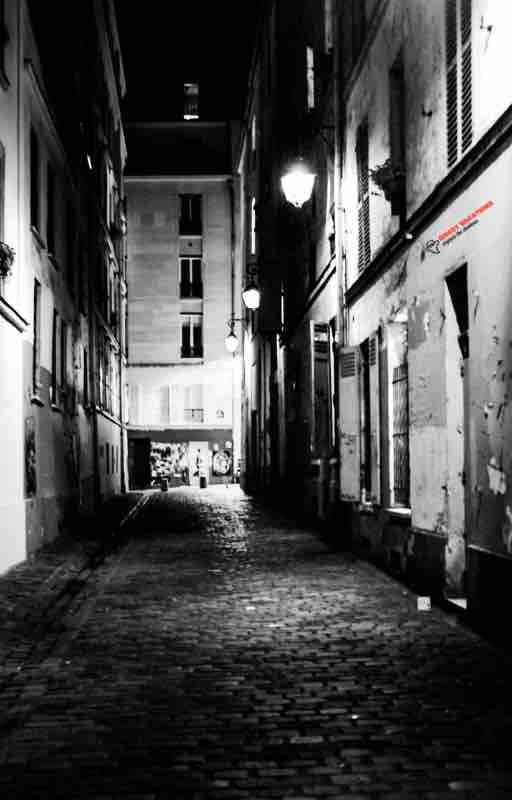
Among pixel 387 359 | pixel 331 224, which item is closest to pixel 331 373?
pixel 331 224

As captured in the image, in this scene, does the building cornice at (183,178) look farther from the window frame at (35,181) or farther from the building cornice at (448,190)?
the building cornice at (448,190)

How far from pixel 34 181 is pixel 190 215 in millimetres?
36669

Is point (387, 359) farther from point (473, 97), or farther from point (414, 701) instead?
point (414, 701)

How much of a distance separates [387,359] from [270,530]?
7.74 metres

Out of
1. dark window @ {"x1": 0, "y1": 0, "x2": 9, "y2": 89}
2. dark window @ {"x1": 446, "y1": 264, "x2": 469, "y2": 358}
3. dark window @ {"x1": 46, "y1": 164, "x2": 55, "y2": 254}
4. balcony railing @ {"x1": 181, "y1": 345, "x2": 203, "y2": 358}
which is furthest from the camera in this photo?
balcony railing @ {"x1": 181, "y1": 345, "x2": 203, "y2": 358}

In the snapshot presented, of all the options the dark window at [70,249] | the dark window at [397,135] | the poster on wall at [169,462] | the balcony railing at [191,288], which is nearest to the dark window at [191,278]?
the balcony railing at [191,288]

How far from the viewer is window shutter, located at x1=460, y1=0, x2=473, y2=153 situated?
32.0ft

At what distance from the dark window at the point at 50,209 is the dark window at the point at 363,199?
6.31 m

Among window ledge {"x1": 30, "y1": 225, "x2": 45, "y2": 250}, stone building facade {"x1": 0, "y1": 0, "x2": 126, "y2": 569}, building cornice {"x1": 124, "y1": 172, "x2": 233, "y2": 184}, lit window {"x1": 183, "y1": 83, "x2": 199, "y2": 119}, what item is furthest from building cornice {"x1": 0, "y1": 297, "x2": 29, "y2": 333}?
lit window {"x1": 183, "y1": 83, "x2": 199, "y2": 119}

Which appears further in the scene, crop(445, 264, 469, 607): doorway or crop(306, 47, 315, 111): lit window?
crop(306, 47, 315, 111): lit window

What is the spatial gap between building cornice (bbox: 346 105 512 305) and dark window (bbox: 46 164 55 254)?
7290 mm

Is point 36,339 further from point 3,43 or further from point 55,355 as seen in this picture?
point 3,43

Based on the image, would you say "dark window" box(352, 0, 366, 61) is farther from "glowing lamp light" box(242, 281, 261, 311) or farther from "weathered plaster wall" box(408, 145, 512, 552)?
"glowing lamp light" box(242, 281, 261, 311)

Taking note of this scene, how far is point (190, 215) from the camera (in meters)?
54.1
